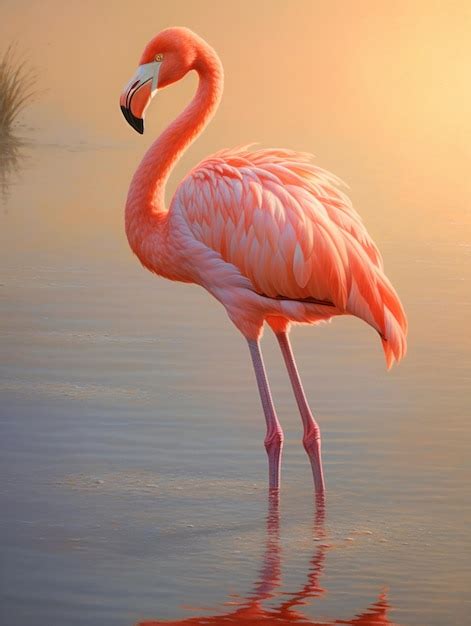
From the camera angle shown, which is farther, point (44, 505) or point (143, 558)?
point (44, 505)

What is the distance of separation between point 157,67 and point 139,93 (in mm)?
115

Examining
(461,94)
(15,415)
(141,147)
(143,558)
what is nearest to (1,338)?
(15,415)

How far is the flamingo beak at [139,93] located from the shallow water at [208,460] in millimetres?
1101

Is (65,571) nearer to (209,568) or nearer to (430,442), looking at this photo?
(209,568)

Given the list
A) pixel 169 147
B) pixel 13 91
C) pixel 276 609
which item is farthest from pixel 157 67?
pixel 13 91

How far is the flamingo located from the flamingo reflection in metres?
0.70

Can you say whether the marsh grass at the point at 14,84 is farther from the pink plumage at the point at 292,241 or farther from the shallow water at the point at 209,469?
the pink plumage at the point at 292,241

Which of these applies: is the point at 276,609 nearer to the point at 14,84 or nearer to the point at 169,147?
the point at 169,147

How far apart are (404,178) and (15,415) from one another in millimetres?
7961

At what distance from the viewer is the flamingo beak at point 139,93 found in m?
5.44

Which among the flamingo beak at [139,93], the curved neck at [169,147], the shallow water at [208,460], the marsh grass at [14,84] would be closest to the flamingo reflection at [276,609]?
the shallow water at [208,460]

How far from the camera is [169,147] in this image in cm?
547

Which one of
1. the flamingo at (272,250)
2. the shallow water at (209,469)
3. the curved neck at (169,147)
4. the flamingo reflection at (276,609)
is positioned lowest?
the flamingo reflection at (276,609)

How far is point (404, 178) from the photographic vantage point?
1341 cm
